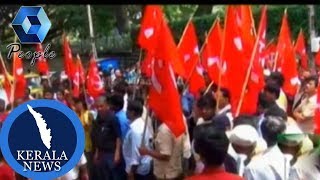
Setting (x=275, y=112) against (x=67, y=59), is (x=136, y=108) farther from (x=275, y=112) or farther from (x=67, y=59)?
(x=67, y=59)

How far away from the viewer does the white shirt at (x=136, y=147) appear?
5969 mm

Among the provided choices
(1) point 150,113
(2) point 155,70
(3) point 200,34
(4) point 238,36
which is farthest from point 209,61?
(3) point 200,34

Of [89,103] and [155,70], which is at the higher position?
[155,70]

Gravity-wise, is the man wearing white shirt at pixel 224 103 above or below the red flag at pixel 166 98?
below

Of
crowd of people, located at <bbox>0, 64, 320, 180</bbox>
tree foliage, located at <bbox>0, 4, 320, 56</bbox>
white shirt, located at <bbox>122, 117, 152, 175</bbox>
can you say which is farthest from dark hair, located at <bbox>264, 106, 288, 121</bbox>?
tree foliage, located at <bbox>0, 4, 320, 56</bbox>

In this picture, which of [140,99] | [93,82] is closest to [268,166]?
[140,99]

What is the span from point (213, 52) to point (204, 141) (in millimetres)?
4539

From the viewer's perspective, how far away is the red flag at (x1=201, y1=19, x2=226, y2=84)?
7.50 m

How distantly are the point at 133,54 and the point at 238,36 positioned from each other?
9.71m

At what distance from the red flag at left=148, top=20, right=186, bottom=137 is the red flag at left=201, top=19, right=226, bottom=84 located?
2.48 metres

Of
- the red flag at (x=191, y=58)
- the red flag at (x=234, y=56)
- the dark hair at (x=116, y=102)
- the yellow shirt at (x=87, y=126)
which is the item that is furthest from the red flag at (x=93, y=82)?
the red flag at (x=234, y=56)

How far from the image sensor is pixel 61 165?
3574 mm

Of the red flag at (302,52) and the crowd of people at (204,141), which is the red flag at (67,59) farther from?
the red flag at (302,52)

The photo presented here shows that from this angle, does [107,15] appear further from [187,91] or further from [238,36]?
[238,36]
